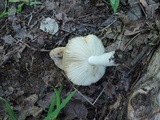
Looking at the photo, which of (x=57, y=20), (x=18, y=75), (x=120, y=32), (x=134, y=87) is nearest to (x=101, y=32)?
(x=120, y=32)

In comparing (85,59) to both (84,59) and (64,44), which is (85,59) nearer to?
(84,59)

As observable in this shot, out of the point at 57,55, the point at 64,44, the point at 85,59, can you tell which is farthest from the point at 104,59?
the point at 64,44

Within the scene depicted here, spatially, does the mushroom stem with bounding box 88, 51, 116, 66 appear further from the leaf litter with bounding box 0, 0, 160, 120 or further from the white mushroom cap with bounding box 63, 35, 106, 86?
the leaf litter with bounding box 0, 0, 160, 120

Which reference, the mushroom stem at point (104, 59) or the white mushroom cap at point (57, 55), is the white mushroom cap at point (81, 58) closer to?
the mushroom stem at point (104, 59)

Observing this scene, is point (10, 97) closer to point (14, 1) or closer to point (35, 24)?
point (35, 24)

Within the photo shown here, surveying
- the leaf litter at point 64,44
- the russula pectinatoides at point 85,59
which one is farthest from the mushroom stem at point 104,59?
the leaf litter at point 64,44

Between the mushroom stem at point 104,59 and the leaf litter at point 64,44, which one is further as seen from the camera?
the leaf litter at point 64,44
